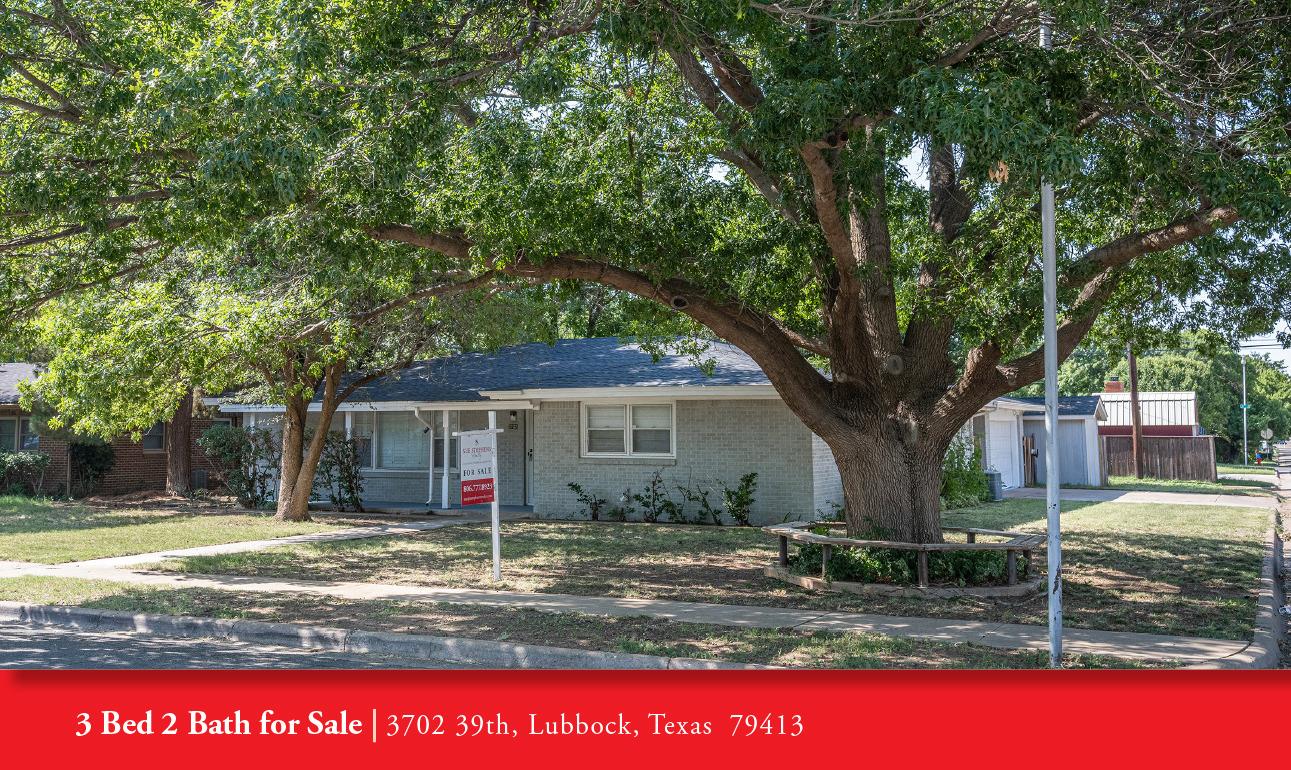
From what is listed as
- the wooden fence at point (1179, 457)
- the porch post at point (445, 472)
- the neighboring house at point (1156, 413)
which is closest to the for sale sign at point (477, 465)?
the porch post at point (445, 472)

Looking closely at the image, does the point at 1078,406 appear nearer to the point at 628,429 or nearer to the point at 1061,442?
the point at 1061,442

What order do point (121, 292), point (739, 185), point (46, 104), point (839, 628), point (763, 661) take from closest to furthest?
point (763, 661), point (839, 628), point (46, 104), point (739, 185), point (121, 292)

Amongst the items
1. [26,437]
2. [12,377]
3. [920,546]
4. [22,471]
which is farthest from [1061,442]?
[12,377]

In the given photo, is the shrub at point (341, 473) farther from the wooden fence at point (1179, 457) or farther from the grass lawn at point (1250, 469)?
the grass lawn at point (1250, 469)

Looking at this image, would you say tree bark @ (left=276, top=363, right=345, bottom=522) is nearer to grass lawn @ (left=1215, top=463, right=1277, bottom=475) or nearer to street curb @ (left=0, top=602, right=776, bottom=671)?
street curb @ (left=0, top=602, right=776, bottom=671)

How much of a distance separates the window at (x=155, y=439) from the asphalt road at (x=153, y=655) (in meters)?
21.9

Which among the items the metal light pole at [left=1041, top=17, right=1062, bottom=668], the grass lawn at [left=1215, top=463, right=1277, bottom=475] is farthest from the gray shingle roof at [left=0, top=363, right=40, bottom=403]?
the grass lawn at [left=1215, top=463, right=1277, bottom=475]

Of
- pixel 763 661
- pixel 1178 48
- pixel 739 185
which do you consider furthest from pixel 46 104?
pixel 1178 48

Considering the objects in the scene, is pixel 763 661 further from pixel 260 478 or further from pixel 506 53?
pixel 260 478

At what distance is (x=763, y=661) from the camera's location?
7.86 metres

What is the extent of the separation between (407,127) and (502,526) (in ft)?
37.0

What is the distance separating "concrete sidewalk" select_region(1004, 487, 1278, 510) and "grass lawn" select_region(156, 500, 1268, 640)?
5.54 metres

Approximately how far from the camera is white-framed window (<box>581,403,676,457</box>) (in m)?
20.5

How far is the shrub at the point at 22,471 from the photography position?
27.1 meters
